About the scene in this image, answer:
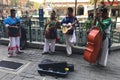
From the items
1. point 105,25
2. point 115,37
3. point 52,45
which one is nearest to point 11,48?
point 52,45

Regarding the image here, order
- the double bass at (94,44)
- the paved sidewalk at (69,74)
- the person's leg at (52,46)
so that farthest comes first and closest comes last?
the person's leg at (52,46)
the double bass at (94,44)
the paved sidewalk at (69,74)

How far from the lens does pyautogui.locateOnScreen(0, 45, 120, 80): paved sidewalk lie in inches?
186

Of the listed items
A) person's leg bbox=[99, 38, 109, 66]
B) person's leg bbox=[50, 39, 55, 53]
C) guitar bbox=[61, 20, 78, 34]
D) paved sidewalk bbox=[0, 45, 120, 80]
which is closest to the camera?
paved sidewalk bbox=[0, 45, 120, 80]

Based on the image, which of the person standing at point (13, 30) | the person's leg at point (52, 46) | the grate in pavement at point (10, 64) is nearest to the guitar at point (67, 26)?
the person's leg at point (52, 46)

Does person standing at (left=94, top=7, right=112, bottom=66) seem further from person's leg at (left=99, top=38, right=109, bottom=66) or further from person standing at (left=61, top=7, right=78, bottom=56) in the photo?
person standing at (left=61, top=7, right=78, bottom=56)

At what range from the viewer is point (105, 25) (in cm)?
510

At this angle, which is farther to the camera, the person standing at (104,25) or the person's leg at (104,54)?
the person's leg at (104,54)

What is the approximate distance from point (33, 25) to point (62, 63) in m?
3.19

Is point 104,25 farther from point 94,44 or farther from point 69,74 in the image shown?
point 69,74

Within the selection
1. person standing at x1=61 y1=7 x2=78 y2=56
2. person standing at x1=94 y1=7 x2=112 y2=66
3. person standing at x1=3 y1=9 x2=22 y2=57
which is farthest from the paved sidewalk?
person standing at x1=61 y1=7 x2=78 y2=56

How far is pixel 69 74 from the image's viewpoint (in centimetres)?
494

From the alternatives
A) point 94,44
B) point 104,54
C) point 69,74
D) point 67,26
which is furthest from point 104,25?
point 69,74

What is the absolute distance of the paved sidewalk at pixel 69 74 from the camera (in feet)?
15.5

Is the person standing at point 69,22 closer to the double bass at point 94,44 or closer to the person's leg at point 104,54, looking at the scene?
the double bass at point 94,44
